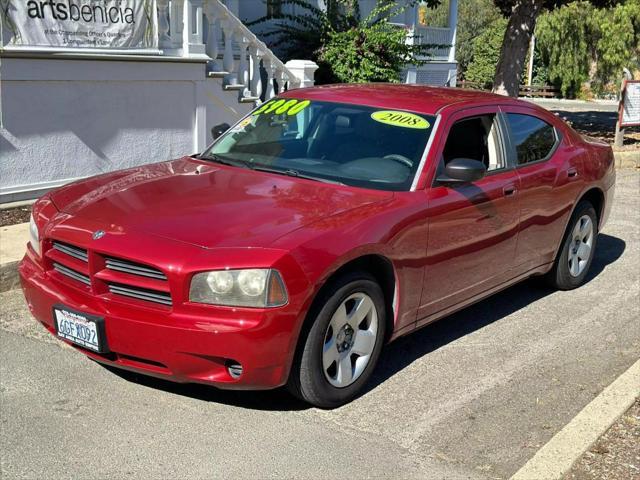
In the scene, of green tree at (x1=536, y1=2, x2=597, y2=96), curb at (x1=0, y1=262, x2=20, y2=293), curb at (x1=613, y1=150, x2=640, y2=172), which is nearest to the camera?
curb at (x1=0, y1=262, x2=20, y2=293)

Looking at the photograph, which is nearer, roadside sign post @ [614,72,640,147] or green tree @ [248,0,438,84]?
green tree @ [248,0,438,84]

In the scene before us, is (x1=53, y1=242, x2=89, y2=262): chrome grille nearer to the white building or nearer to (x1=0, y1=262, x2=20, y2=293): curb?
(x1=0, y1=262, x2=20, y2=293): curb

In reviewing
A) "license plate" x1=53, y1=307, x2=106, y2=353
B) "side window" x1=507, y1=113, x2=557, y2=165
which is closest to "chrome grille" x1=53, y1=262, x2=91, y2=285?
"license plate" x1=53, y1=307, x2=106, y2=353

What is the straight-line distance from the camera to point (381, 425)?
14.0 feet

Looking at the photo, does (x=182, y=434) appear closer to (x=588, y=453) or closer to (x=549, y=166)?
(x=588, y=453)

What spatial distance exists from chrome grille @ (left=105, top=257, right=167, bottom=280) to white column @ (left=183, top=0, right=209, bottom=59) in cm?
682

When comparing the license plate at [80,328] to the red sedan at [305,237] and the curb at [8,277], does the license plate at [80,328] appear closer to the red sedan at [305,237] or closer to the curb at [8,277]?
the red sedan at [305,237]

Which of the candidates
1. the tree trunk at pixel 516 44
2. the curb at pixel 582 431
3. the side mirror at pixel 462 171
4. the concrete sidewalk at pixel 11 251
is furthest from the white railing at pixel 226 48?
the curb at pixel 582 431

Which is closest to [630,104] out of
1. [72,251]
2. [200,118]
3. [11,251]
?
[200,118]

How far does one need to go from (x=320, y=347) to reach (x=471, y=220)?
155 cm

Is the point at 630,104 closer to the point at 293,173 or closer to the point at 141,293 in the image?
the point at 293,173

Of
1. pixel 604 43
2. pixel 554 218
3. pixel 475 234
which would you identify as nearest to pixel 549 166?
pixel 554 218

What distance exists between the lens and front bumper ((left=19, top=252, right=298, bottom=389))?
3.84 meters

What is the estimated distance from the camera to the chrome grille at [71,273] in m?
4.19
